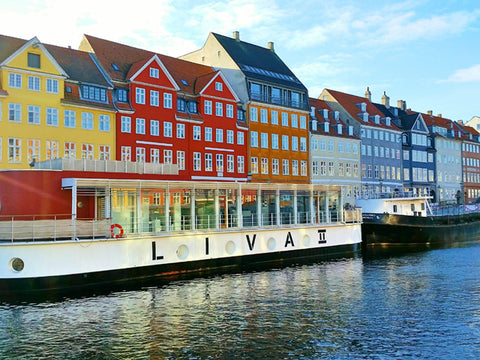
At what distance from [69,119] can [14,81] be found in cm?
510

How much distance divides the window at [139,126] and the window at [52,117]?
7459mm

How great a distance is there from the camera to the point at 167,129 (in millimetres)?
50594

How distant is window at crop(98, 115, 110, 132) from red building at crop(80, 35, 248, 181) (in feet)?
3.06

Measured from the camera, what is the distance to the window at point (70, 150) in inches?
1702

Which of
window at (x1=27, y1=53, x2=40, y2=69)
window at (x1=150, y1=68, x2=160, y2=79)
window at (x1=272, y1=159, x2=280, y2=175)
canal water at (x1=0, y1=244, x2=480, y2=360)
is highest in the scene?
window at (x1=150, y1=68, x2=160, y2=79)

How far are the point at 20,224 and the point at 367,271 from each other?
20.3m

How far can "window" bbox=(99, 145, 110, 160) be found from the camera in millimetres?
45469

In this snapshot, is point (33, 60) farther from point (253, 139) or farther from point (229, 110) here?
point (253, 139)

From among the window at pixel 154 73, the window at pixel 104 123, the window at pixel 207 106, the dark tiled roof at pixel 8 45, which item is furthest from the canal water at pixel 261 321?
the window at pixel 207 106

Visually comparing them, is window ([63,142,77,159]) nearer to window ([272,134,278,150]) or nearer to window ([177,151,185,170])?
window ([177,151,185,170])

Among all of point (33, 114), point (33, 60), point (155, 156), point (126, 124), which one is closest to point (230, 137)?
point (155, 156)

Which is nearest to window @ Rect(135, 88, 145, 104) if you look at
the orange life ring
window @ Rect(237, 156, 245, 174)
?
window @ Rect(237, 156, 245, 174)

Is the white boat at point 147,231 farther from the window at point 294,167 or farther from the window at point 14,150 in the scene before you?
the window at point 294,167

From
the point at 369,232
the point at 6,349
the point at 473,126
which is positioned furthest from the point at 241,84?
the point at 473,126
